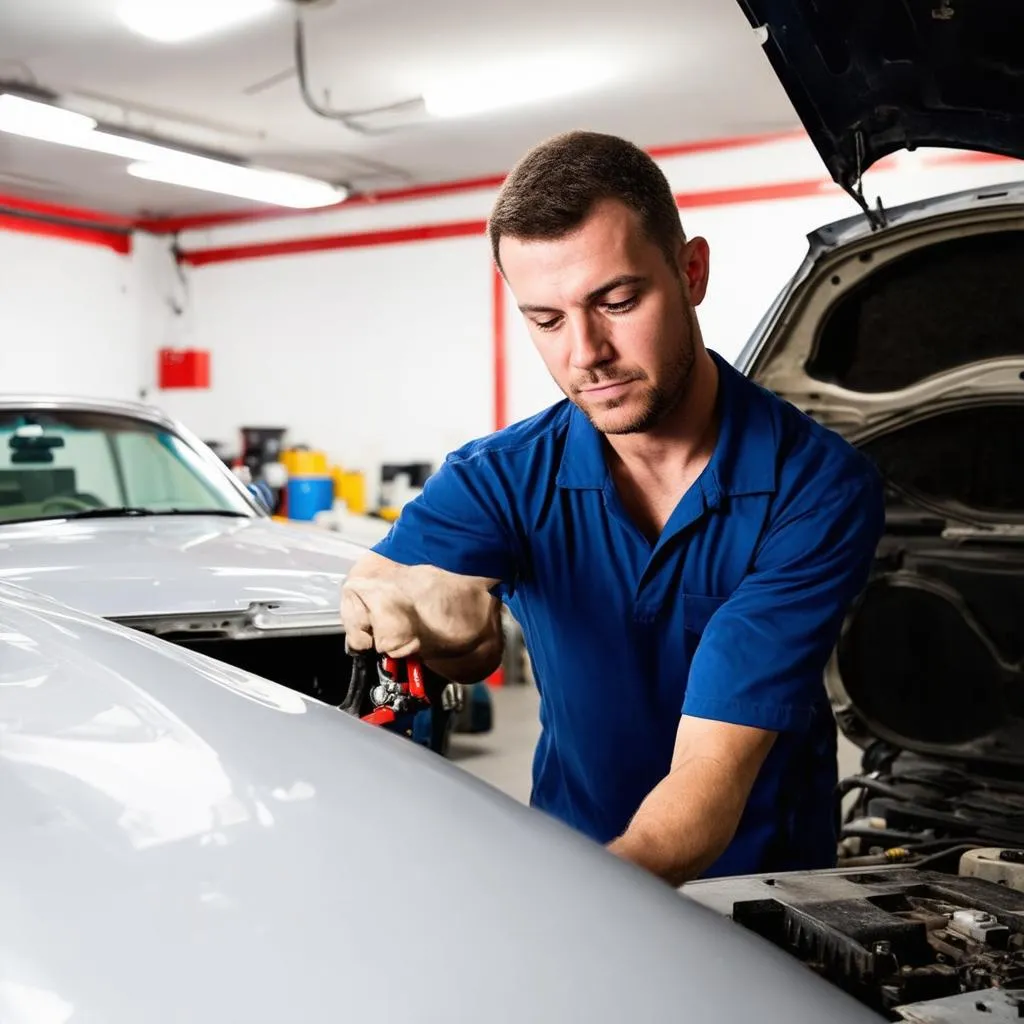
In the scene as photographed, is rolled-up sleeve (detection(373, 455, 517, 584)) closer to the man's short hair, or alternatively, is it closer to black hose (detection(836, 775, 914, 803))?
the man's short hair

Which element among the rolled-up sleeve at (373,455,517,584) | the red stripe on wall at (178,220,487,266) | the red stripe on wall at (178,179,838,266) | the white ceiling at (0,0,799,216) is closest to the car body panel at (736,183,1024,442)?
the rolled-up sleeve at (373,455,517,584)

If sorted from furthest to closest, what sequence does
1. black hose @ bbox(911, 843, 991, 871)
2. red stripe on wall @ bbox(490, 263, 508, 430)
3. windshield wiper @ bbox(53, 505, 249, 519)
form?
red stripe on wall @ bbox(490, 263, 508, 430) < windshield wiper @ bbox(53, 505, 249, 519) < black hose @ bbox(911, 843, 991, 871)

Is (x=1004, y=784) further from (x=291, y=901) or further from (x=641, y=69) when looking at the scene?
(x=641, y=69)

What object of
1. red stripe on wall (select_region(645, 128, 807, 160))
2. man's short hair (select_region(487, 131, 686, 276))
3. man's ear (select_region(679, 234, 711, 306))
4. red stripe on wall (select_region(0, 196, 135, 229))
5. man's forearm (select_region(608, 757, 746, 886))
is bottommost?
man's forearm (select_region(608, 757, 746, 886))

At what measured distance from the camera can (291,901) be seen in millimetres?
690

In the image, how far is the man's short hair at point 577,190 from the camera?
136cm

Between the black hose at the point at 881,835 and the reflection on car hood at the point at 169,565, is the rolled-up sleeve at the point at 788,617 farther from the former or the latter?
the reflection on car hood at the point at 169,565

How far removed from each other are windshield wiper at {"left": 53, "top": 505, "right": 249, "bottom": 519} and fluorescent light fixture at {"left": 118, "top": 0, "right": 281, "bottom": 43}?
259 cm

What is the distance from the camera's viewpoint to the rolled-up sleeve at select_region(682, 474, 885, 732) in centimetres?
130

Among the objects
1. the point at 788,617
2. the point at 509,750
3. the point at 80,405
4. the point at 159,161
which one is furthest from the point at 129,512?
the point at 159,161

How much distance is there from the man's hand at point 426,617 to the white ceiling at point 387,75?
449 cm

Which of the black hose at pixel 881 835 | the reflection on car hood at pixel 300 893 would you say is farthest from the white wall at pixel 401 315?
the reflection on car hood at pixel 300 893

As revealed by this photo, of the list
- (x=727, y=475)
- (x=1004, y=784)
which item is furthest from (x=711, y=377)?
(x=1004, y=784)

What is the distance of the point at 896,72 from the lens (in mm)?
1757
